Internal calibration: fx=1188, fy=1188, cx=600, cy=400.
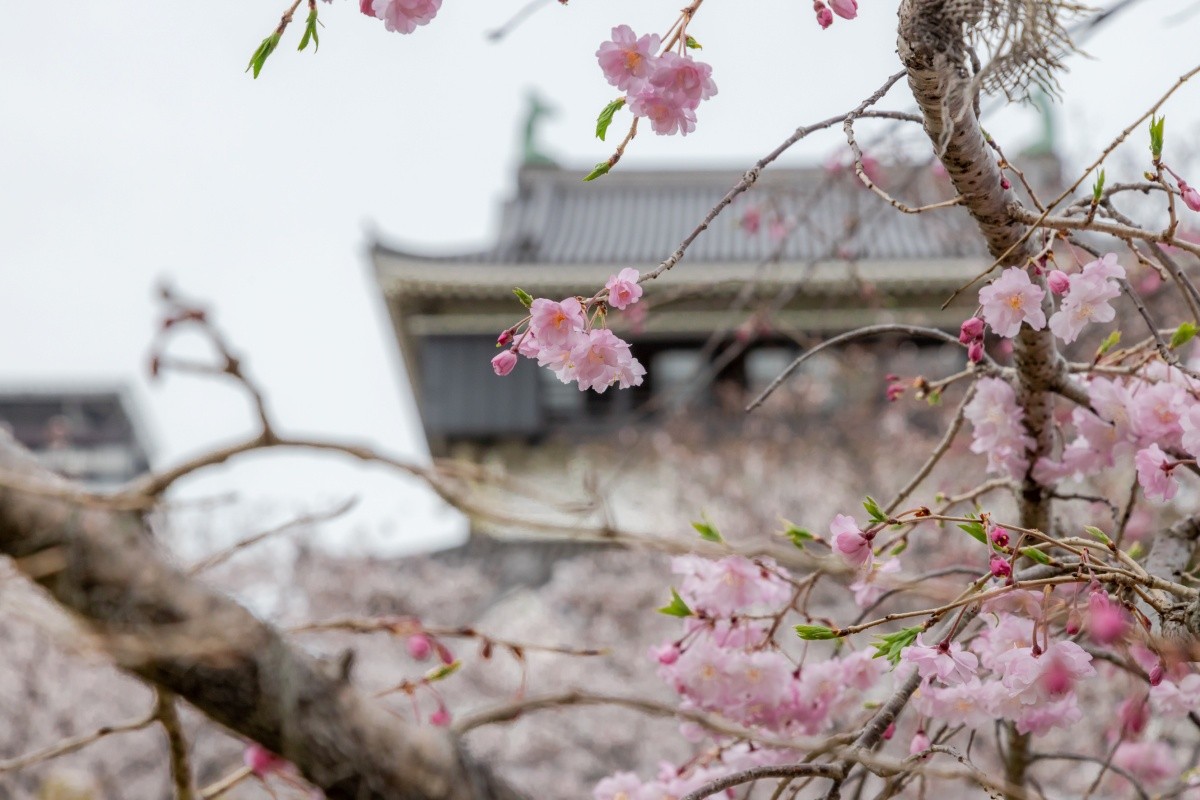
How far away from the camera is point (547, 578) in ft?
37.5

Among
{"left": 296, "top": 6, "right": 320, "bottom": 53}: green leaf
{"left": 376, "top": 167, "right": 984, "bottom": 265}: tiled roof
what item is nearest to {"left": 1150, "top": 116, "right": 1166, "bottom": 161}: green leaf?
{"left": 296, "top": 6, "right": 320, "bottom": 53}: green leaf

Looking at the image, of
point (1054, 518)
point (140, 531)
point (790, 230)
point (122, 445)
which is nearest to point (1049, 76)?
point (1054, 518)

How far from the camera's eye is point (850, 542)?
134 centimetres

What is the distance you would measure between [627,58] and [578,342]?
0.95 feet

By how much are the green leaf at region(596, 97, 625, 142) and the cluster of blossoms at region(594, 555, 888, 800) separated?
0.75 meters

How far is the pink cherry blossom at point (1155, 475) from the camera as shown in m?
1.39

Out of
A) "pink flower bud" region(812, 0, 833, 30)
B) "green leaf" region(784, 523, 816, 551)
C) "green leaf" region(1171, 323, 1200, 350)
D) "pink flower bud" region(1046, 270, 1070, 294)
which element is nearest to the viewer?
"pink flower bud" region(812, 0, 833, 30)

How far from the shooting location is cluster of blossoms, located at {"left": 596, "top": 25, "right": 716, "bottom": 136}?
3.86 feet

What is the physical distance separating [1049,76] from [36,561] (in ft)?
4.56

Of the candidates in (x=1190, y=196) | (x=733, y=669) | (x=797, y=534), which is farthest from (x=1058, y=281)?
(x=733, y=669)

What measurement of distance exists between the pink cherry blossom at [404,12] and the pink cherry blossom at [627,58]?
0.61ft

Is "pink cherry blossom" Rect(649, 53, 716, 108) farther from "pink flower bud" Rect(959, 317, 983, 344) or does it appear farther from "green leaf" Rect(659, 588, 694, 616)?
"green leaf" Rect(659, 588, 694, 616)

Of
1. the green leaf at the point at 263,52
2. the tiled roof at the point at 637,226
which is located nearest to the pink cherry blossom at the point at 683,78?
the green leaf at the point at 263,52

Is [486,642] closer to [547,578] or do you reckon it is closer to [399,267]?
[547,578]
